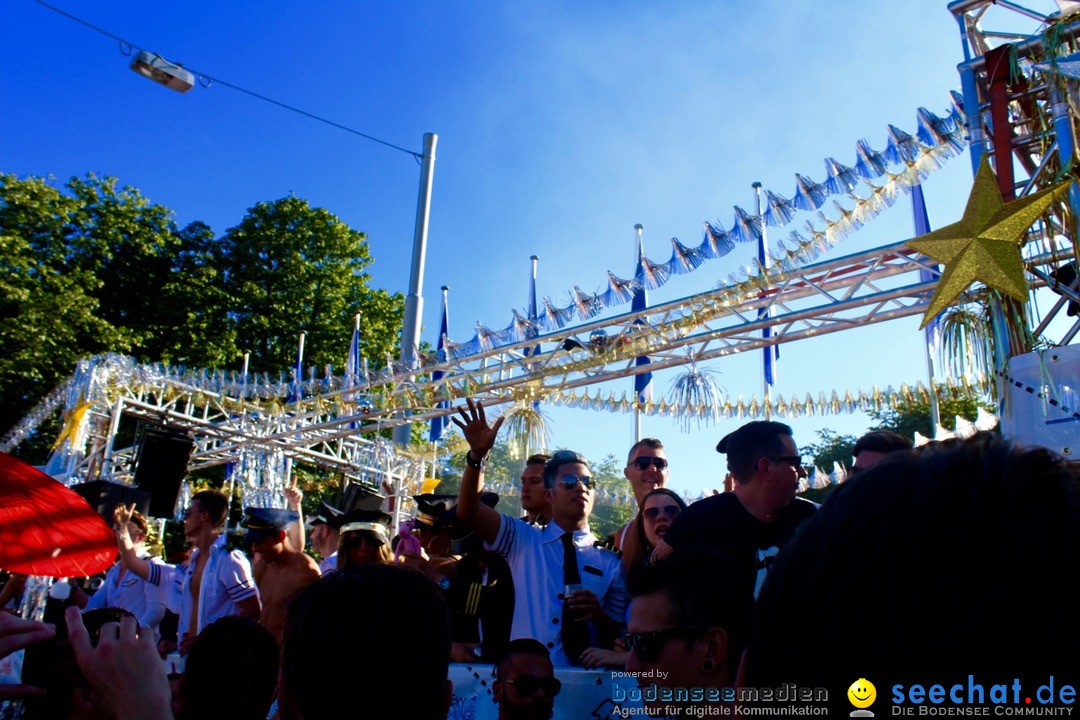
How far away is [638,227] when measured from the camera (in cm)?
1060

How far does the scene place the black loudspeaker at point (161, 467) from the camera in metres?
13.1

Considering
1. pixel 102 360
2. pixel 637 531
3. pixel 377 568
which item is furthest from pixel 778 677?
A: pixel 102 360

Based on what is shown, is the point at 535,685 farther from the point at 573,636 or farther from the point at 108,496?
the point at 108,496

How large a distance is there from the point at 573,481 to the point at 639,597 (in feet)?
5.42

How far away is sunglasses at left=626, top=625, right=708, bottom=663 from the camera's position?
1812 mm

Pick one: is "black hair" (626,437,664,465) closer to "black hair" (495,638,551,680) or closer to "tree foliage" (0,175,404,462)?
"black hair" (495,638,551,680)

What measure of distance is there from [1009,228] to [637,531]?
2587 mm

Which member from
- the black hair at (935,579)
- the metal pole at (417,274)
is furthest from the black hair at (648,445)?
the metal pole at (417,274)

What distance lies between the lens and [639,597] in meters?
1.95

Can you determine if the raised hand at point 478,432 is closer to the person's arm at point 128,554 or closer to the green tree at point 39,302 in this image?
the person's arm at point 128,554

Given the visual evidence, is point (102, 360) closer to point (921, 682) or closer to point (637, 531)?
point (637, 531)

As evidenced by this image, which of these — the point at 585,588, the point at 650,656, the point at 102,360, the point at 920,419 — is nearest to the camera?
the point at 650,656

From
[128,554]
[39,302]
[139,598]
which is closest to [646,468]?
[128,554]

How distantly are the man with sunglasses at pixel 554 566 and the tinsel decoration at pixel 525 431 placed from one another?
6.25 meters
